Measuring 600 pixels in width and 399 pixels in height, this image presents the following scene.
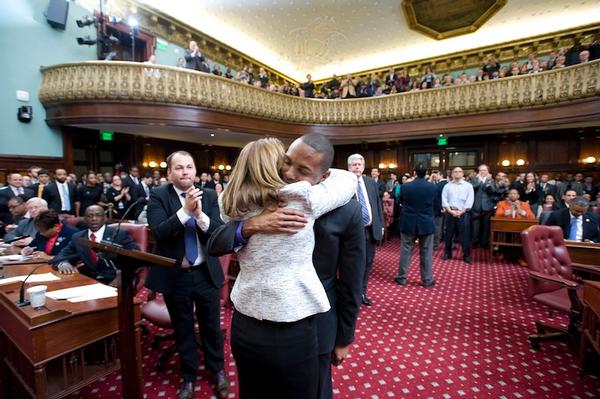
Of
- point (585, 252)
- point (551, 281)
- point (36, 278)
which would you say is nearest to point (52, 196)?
point (36, 278)

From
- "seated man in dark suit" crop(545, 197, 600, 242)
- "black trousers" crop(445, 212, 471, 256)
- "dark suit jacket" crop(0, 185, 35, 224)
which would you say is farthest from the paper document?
"black trousers" crop(445, 212, 471, 256)

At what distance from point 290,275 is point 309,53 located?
13596 mm

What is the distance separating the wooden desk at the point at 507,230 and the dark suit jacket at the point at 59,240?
6.33m

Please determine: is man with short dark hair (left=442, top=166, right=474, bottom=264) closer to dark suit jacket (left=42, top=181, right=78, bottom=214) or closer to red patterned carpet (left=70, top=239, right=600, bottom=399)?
red patterned carpet (left=70, top=239, right=600, bottom=399)

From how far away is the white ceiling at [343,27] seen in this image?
373 inches

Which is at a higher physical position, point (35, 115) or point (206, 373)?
point (35, 115)

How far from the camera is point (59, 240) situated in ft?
9.74

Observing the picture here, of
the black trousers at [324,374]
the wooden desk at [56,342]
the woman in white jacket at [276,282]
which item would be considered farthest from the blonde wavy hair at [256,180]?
the wooden desk at [56,342]

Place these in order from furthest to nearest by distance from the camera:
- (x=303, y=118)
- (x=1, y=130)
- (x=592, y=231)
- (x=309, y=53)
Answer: (x=309, y=53) → (x=303, y=118) → (x=1, y=130) → (x=592, y=231)

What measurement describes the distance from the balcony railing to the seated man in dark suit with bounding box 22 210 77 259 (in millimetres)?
5394

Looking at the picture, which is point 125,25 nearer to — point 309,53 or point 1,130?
point 1,130

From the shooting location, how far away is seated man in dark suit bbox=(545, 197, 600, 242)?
3.76 meters

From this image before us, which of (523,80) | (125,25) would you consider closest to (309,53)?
(125,25)

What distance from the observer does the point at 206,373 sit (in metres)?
2.32
